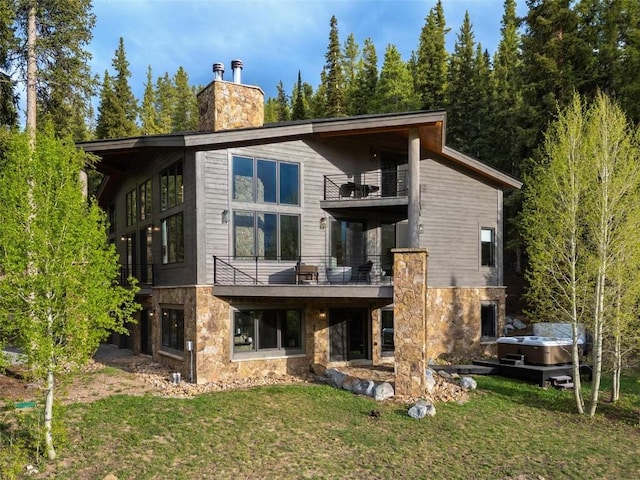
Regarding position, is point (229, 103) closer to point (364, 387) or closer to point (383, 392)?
point (364, 387)

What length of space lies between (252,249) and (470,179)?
9.14m

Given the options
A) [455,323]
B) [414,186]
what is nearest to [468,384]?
[455,323]

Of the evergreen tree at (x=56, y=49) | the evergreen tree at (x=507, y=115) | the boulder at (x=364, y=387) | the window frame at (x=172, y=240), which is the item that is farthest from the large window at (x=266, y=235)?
the evergreen tree at (x=507, y=115)

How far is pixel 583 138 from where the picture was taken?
11.6 metres

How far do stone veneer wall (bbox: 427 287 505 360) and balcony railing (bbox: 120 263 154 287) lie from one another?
996 centimetres

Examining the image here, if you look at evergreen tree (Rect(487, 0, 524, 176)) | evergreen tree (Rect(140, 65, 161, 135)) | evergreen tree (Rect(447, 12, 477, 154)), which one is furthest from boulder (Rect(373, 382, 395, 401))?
evergreen tree (Rect(140, 65, 161, 135))

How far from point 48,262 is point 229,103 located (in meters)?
9.00

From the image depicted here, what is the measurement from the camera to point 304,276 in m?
13.8

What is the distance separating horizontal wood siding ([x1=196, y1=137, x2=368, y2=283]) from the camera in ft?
42.5

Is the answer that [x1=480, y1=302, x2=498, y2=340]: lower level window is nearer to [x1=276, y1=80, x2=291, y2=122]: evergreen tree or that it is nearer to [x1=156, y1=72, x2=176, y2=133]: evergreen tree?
[x1=276, y1=80, x2=291, y2=122]: evergreen tree

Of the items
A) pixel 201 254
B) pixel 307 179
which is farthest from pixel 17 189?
pixel 307 179

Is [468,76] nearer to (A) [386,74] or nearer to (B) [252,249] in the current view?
(A) [386,74]

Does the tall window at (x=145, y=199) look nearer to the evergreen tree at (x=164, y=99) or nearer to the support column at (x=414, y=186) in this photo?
the support column at (x=414, y=186)

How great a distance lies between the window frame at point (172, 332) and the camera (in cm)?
1376
